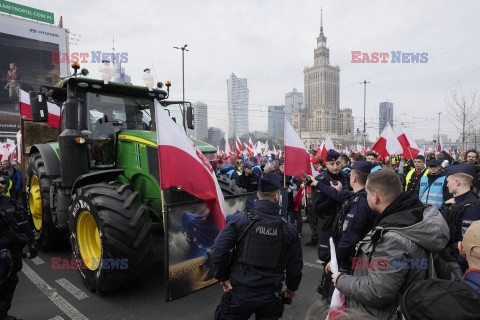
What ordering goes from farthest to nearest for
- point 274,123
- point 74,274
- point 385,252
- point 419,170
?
point 274,123
point 419,170
point 74,274
point 385,252

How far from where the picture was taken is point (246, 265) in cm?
241

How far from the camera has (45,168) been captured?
5.36 metres

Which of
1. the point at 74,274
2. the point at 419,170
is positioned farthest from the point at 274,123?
the point at 74,274

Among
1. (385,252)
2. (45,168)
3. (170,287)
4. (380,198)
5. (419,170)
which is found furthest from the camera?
(419,170)

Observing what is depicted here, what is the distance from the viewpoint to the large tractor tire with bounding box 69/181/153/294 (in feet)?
11.7

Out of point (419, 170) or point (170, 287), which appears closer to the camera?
point (170, 287)

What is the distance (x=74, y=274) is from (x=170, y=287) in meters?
2.48

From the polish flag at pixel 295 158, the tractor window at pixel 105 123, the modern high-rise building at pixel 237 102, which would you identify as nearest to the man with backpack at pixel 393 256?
the polish flag at pixel 295 158

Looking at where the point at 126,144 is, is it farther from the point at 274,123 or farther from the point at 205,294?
the point at 274,123

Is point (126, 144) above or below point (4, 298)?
above

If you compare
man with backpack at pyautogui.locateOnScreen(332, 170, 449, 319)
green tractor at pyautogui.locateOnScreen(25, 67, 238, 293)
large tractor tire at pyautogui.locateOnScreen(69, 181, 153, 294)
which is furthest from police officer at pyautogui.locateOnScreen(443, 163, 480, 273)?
large tractor tire at pyautogui.locateOnScreen(69, 181, 153, 294)

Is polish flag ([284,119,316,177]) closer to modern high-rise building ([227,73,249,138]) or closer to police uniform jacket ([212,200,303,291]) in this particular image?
police uniform jacket ([212,200,303,291])

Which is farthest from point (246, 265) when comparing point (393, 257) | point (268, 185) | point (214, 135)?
point (214, 135)

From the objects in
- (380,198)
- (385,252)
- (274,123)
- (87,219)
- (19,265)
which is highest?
(274,123)
